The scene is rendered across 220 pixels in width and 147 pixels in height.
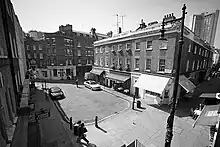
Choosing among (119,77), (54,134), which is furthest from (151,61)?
(54,134)

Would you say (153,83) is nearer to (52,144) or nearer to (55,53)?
(52,144)

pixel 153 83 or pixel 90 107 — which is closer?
pixel 90 107

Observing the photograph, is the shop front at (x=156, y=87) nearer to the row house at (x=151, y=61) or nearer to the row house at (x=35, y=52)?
the row house at (x=151, y=61)

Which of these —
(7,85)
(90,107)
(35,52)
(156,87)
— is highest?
(35,52)

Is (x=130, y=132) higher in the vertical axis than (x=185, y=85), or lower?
lower

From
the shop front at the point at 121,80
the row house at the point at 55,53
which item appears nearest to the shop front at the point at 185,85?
the shop front at the point at 121,80

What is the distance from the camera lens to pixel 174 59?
39.2ft

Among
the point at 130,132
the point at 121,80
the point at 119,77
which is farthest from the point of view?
the point at 119,77

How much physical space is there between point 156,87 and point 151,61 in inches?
145

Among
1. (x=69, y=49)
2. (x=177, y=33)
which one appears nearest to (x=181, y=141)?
(x=177, y=33)

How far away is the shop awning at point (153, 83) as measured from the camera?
12089 millimetres

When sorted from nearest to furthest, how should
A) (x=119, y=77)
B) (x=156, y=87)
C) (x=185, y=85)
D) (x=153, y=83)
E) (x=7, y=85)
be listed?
(x=7, y=85) → (x=156, y=87) → (x=185, y=85) → (x=153, y=83) → (x=119, y=77)

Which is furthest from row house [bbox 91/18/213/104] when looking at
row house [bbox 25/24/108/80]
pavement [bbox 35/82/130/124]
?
row house [bbox 25/24/108/80]

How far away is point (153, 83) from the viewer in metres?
13.0
